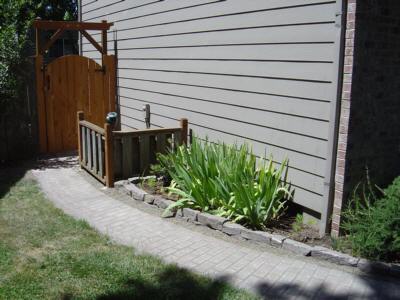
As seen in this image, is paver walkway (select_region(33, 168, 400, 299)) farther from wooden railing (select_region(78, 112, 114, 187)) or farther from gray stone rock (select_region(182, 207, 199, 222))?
wooden railing (select_region(78, 112, 114, 187))

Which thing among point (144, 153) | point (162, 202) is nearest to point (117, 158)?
point (144, 153)

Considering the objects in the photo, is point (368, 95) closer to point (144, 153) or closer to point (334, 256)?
point (334, 256)

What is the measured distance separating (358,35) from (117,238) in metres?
3.04

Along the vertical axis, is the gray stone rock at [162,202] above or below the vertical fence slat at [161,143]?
below

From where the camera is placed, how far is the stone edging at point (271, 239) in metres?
3.95

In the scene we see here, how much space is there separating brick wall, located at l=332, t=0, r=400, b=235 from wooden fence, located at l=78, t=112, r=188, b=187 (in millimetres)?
2947

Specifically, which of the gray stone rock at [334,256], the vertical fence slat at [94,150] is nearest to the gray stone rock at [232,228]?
the gray stone rock at [334,256]

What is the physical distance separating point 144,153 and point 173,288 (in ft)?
11.1

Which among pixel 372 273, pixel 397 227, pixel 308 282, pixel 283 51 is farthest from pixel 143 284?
pixel 283 51

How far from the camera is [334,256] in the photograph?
13.6 feet

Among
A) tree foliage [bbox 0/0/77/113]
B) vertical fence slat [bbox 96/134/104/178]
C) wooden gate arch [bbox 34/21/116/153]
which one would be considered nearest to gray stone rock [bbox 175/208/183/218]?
vertical fence slat [bbox 96/134/104/178]

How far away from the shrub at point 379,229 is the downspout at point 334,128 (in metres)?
0.23

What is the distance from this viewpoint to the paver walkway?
367cm

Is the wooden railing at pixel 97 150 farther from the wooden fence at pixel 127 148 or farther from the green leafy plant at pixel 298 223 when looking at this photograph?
the green leafy plant at pixel 298 223
